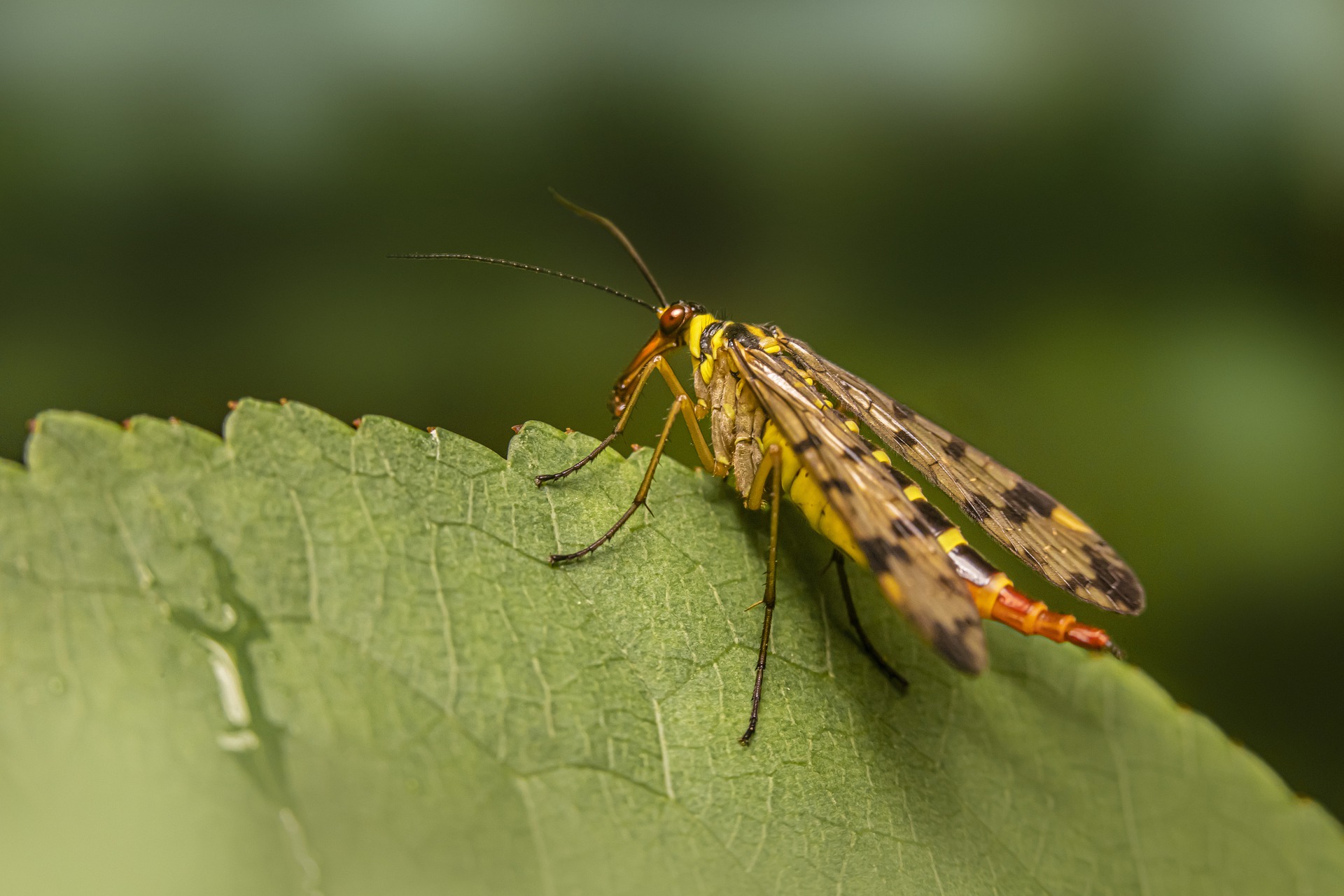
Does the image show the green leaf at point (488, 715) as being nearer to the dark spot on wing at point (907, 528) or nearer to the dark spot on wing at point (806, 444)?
the dark spot on wing at point (907, 528)

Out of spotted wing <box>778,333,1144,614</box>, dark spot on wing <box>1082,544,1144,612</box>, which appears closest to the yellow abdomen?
spotted wing <box>778,333,1144,614</box>

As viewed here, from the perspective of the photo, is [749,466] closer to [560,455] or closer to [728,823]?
[560,455]

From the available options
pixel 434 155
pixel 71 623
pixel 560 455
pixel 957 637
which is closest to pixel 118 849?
pixel 71 623

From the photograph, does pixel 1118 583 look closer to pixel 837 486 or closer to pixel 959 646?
pixel 837 486

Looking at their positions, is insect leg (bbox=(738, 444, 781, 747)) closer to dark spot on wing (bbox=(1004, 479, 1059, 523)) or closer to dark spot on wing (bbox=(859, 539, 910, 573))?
dark spot on wing (bbox=(859, 539, 910, 573))

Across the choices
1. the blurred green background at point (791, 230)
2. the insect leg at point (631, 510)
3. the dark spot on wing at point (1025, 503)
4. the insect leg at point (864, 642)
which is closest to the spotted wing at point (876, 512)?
the insect leg at point (864, 642)
